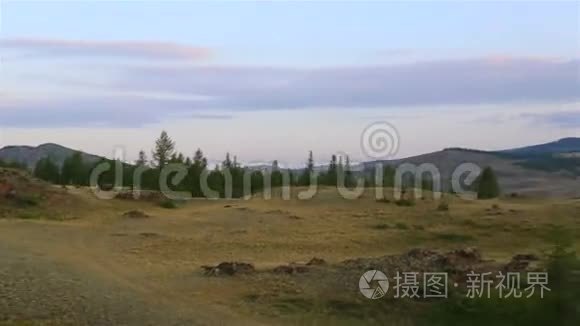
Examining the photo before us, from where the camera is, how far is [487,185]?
41.2 meters

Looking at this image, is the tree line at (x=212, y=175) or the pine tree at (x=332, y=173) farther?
the pine tree at (x=332, y=173)

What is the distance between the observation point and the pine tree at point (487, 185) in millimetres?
40000

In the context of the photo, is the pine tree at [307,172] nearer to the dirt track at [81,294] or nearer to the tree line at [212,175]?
the tree line at [212,175]

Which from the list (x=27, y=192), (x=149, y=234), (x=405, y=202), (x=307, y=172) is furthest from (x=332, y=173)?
(x=149, y=234)

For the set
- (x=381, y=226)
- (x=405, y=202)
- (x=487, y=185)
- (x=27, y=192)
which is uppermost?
(x=487, y=185)

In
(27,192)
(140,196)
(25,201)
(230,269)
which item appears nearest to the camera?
(230,269)

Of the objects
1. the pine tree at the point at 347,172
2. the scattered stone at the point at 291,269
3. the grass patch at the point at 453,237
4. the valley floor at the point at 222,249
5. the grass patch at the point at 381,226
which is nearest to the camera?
the valley floor at the point at 222,249

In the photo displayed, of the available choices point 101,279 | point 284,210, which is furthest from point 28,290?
point 284,210

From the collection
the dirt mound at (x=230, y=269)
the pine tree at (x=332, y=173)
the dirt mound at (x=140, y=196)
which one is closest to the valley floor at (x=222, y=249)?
the dirt mound at (x=230, y=269)

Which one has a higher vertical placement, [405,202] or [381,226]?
[405,202]

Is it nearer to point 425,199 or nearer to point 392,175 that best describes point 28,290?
point 425,199

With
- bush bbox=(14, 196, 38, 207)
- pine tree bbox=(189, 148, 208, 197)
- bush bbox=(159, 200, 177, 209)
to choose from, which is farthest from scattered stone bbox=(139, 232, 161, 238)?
pine tree bbox=(189, 148, 208, 197)

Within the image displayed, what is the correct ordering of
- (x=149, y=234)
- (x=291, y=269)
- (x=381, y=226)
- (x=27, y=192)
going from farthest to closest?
(x=27, y=192) < (x=381, y=226) < (x=149, y=234) < (x=291, y=269)

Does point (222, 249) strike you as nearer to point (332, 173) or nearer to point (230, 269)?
point (230, 269)
